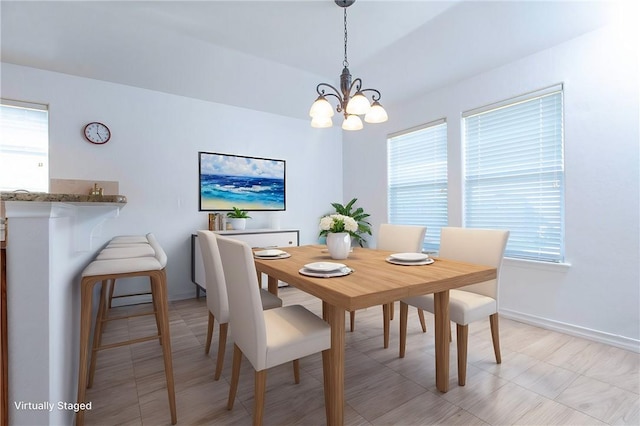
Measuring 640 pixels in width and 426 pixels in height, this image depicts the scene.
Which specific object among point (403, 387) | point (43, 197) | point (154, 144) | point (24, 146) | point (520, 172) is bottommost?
point (403, 387)

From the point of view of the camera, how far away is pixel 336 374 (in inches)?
52.0

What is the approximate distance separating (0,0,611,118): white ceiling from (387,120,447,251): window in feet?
2.17

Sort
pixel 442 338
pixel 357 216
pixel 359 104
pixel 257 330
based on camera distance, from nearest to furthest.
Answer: pixel 257 330 → pixel 442 338 → pixel 359 104 → pixel 357 216

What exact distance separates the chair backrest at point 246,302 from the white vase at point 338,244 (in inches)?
29.5

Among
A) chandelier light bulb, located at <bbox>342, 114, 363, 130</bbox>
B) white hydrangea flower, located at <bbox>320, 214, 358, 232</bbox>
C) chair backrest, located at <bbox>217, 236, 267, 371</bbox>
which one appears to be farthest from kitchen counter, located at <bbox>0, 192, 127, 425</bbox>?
chandelier light bulb, located at <bbox>342, 114, 363, 130</bbox>

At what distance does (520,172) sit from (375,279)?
234cm

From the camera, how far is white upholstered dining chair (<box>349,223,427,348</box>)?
230 cm

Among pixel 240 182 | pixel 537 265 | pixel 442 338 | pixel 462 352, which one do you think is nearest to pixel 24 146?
pixel 240 182

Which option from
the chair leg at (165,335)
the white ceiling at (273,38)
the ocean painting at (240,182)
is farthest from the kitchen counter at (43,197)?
the ocean painting at (240,182)

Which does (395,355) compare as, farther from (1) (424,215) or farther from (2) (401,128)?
(2) (401,128)

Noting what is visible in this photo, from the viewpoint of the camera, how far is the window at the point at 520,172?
2648 millimetres

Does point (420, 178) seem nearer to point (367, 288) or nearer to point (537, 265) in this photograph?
point (537, 265)

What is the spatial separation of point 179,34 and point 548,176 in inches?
145

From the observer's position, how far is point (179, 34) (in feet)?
8.93
